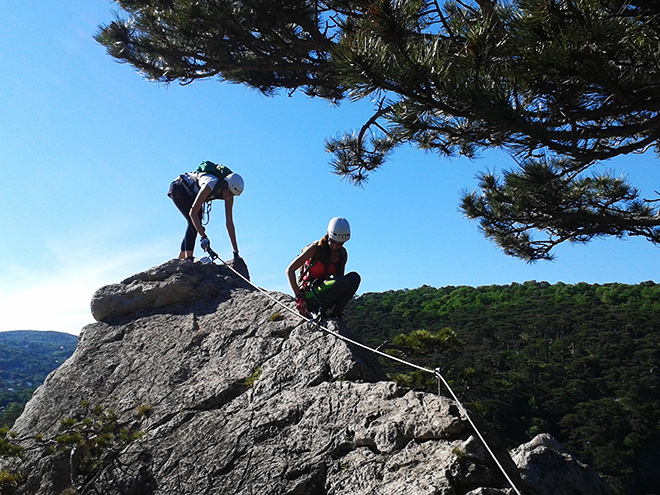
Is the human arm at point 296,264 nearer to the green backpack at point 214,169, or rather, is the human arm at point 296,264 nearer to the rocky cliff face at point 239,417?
the rocky cliff face at point 239,417

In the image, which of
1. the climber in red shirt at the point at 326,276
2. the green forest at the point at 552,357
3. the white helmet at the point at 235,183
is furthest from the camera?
the green forest at the point at 552,357

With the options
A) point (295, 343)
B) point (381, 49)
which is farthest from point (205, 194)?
point (381, 49)

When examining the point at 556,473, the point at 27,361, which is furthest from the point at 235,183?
the point at 27,361

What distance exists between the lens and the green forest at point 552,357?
20844mm

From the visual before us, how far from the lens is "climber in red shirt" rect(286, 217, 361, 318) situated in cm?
511

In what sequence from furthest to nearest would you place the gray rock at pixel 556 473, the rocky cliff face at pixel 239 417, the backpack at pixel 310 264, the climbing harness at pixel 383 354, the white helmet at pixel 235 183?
the white helmet at pixel 235 183 → the backpack at pixel 310 264 → the gray rock at pixel 556 473 → the rocky cliff face at pixel 239 417 → the climbing harness at pixel 383 354

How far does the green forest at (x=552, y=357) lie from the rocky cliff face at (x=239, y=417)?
2.14 meters

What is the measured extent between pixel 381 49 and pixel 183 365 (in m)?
3.24

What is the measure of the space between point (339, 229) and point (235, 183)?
1.90 metres

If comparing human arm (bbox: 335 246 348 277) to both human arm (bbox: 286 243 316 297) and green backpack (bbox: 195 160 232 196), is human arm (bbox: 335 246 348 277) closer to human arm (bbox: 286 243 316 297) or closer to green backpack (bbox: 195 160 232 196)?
human arm (bbox: 286 243 316 297)

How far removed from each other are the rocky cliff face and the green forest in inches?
84.4

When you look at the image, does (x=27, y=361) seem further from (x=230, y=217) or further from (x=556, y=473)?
(x=556, y=473)

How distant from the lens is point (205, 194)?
21.2ft

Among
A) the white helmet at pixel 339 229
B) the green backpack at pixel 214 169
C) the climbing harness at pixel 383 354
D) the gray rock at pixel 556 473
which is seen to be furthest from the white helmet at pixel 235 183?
the gray rock at pixel 556 473
